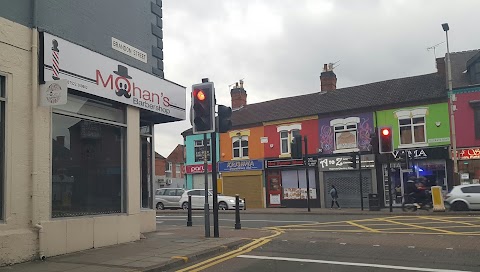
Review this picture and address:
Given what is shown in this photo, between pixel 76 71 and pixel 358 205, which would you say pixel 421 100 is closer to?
pixel 358 205

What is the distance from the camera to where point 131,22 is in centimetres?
1227

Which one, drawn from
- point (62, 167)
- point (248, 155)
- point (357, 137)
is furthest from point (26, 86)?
point (248, 155)

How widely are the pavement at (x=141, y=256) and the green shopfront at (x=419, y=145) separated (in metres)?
18.3

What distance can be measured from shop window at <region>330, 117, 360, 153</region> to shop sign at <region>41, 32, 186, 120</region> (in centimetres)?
1882

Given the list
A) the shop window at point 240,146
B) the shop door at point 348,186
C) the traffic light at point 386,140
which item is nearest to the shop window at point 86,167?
the traffic light at point 386,140

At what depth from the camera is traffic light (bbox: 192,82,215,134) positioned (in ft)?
39.5

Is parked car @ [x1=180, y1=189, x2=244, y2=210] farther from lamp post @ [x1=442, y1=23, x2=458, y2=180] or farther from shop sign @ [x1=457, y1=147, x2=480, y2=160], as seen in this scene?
shop sign @ [x1=457, y1=147, x2=480, y2=160]

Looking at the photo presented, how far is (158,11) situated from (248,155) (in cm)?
2259

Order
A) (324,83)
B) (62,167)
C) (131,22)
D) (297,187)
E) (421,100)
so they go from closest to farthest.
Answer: (62,167)
(131,22)
(421,100)
(297,187)
(324,83)

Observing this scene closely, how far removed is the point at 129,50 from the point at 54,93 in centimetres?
356

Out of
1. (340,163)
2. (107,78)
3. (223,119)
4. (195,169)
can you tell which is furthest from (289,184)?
(107,78)

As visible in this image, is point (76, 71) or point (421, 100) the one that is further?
point (421, 100)

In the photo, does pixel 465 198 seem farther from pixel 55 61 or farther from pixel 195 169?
pixel 195 169

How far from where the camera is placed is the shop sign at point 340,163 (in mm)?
29616
